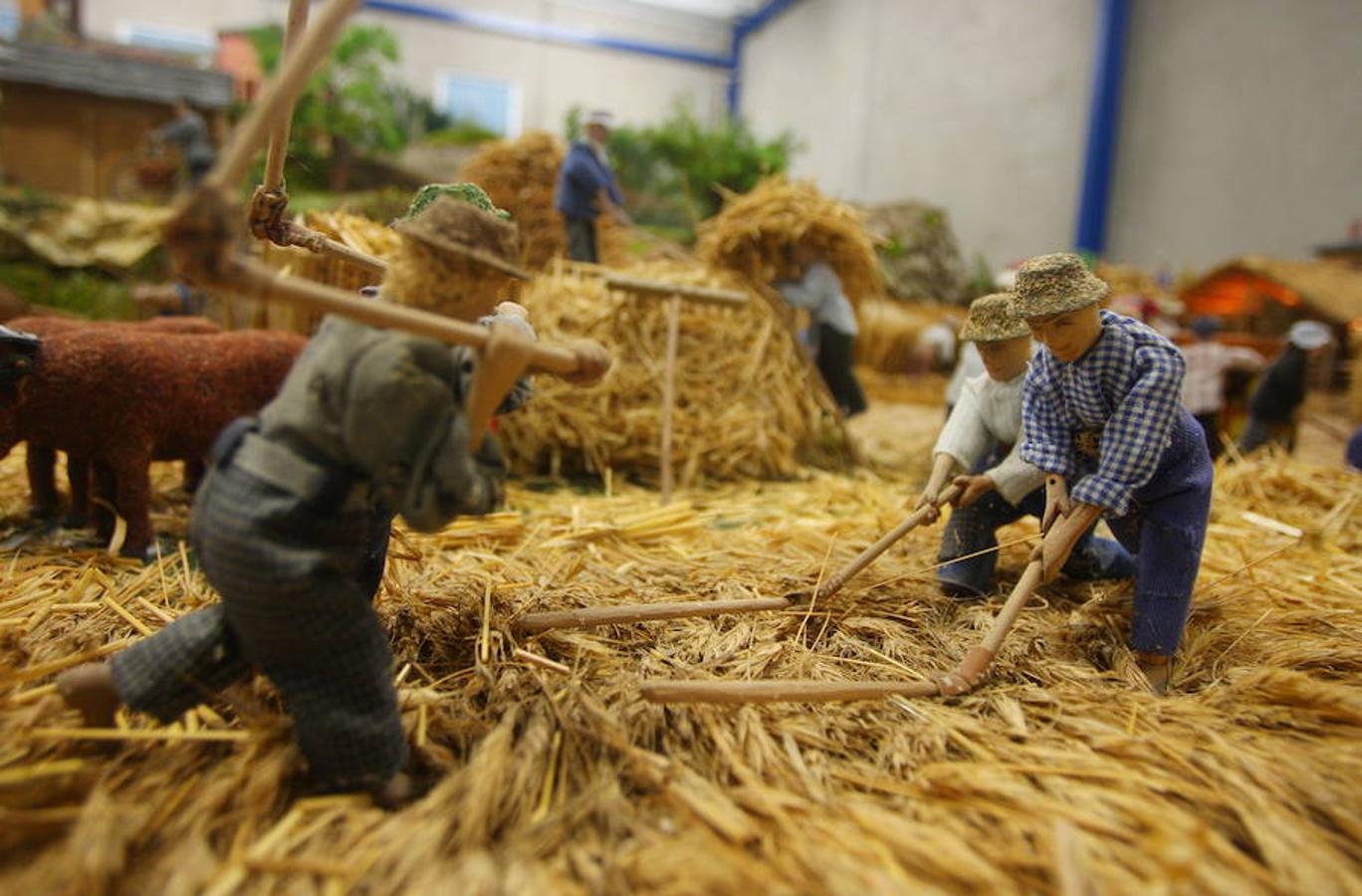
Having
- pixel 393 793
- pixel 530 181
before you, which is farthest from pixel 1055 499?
pixel 530 181

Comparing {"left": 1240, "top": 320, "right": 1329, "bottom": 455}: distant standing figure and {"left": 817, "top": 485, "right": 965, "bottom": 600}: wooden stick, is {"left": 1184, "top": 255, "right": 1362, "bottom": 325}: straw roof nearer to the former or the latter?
{"left": 1240, "top": 320, "right": 1329, "bottom": 455}: distant standing figure

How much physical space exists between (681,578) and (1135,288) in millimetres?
9007

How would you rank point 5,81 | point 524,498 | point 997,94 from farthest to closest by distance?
point 997,94 → point 5,81 → point 524,498

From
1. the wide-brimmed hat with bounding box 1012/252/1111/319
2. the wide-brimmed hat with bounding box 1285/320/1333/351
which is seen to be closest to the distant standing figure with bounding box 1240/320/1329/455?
the wide-brimmed hat with bounding box 1285/320/1333/351

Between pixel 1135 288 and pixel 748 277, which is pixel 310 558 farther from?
pixel 1135 288

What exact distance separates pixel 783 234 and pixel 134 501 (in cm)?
449

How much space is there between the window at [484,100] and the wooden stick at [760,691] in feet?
58.3

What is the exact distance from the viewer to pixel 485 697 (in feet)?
7.73

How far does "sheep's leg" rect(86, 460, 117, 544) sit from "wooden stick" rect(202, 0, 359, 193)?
269 cm

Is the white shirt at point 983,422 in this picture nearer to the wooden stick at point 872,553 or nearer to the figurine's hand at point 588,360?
the wooden stick at point 872,553

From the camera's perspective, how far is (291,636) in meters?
1.81

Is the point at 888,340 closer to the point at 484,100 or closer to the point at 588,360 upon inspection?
the point at 588,360

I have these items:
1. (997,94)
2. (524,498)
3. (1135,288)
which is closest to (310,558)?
(524,498)

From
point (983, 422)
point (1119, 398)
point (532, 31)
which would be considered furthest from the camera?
point (532, 31)
